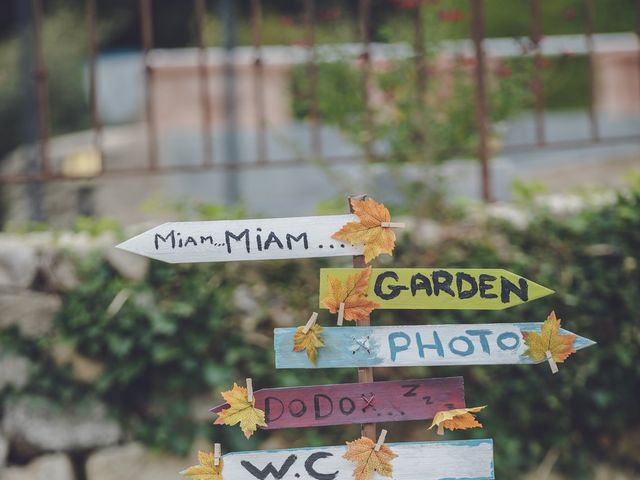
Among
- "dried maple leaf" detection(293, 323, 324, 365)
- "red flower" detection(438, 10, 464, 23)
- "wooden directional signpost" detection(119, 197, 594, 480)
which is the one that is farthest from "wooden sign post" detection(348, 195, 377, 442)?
"red flower" detection(438, 10, 464, 23)

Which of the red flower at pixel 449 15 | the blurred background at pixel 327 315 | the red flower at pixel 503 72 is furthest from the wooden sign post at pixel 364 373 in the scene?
the red flower at pixel 503 72

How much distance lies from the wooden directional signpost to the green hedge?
1.03 metres

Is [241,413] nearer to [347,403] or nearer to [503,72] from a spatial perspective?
[347,403]

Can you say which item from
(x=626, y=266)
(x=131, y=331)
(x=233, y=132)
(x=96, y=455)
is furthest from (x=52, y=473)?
(x=233, y=132)

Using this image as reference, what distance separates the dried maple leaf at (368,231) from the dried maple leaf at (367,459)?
1.32ft

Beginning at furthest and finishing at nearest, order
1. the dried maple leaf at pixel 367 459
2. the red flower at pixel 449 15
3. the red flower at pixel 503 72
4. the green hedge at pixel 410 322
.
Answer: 1. the red flower at pixel 503 72
2. the red flower at pixel 449 15
3. the green hedge at pixel 410 322
4. the dried maple leaf at pixel 367 459

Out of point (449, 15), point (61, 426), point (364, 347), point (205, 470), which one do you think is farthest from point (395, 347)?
point (449, 15)

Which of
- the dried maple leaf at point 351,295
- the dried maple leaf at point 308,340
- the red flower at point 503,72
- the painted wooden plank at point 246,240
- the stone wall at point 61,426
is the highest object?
the red flower at point 503,72

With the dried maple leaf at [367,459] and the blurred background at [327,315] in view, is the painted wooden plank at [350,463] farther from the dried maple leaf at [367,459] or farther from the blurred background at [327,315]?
the blurred background at [327,315]

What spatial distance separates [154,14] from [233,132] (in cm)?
437

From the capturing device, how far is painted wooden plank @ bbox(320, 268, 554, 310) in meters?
2.02

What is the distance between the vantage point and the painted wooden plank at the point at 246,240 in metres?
2.03

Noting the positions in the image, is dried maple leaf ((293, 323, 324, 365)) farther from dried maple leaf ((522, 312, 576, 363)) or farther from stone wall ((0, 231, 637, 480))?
stone wall ((0, 231, 637, 480))

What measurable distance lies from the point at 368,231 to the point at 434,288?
19 centimetres
